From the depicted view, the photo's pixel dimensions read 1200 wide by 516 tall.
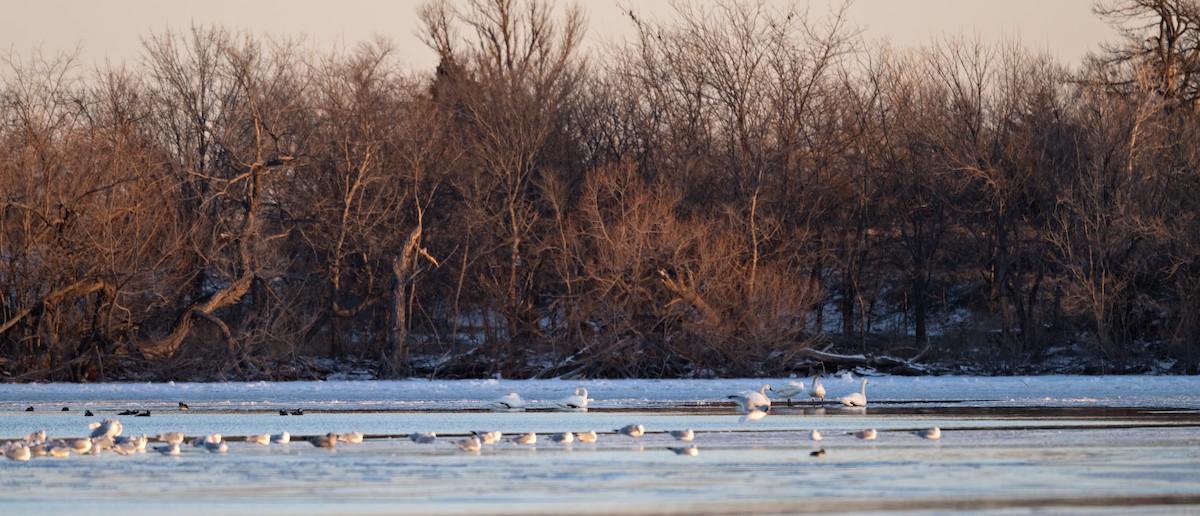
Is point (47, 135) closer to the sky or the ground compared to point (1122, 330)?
closer to the sky

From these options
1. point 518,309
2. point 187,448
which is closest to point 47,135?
point 518,309

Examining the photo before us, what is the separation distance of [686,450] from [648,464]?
123cm

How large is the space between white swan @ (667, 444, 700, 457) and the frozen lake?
7 cm

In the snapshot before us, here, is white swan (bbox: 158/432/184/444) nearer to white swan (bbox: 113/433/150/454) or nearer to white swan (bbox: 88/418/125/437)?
white swan (bbox: 113/433/150/454)

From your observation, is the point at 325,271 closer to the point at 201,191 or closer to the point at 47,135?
the point at 201,191

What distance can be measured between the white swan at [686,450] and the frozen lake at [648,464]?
0.24ft

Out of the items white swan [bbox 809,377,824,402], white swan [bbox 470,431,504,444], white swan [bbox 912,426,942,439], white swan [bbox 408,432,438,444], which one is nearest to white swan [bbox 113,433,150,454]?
white swan [bbox 408,432,438,444]

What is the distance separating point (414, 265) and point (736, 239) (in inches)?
287

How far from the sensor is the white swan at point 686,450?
42.4 ft

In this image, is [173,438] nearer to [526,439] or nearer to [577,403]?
[526,439]

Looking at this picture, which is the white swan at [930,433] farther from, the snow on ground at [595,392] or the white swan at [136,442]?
the white swan at [136,442]

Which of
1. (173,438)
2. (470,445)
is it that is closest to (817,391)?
(470,445)

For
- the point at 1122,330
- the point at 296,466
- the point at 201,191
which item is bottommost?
the point at 296,466

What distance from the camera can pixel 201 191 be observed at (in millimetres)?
36531
